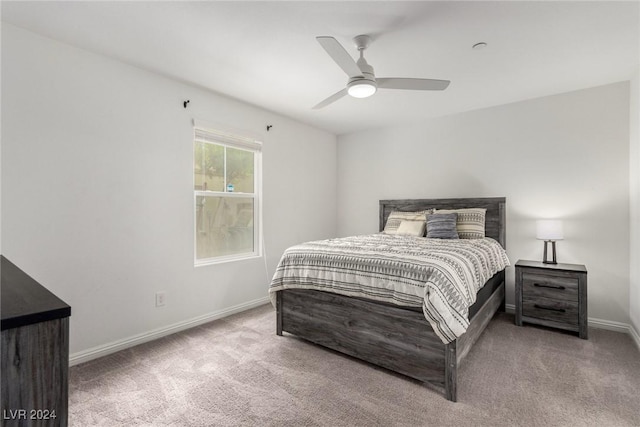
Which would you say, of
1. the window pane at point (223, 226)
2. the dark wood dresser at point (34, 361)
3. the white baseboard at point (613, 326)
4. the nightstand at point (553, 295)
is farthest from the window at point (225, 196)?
the white baseboard at point (613, 326)

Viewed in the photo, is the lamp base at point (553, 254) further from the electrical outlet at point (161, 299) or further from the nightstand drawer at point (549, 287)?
the electrical outlet at point (161, 299)

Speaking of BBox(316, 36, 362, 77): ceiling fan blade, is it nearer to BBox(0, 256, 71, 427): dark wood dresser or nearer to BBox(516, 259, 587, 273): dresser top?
BBox(0, 256, 71, 427): dark wood dresser

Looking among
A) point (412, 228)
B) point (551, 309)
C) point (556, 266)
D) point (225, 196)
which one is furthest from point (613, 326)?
point (225, 196)

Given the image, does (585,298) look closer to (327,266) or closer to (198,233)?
(327,266)

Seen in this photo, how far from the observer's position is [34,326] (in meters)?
0.69

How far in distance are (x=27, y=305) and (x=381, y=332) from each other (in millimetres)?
1939

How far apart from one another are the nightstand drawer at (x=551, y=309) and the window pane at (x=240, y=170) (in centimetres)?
325

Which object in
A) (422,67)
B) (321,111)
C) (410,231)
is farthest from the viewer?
(321,111)

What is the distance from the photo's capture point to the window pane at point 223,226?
3.32 m

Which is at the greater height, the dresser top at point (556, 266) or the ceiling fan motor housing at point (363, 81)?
the ceiling fan motor housing at point (363, 81)

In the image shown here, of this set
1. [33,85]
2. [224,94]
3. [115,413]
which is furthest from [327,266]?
[33,85]

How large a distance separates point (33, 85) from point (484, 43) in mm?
3283

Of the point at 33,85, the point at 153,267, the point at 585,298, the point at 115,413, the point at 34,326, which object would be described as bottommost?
the point at 115,413

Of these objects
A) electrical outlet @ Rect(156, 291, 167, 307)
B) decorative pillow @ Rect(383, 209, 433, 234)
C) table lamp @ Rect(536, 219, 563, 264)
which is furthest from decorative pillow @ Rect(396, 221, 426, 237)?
electrical outlet @ Rect(156, 291, 167, 307)
